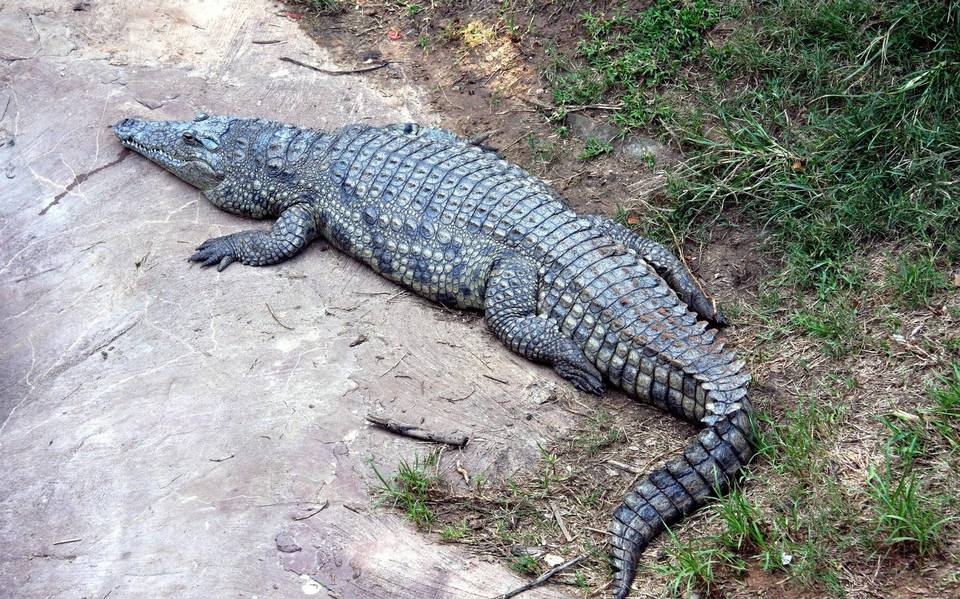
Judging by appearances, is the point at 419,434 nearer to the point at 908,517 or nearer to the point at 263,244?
the point at 263,244

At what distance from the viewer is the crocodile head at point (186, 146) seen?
6473 mm

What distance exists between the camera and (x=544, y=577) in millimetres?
3930

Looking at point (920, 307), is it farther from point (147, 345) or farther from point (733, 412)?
point (147, 345)

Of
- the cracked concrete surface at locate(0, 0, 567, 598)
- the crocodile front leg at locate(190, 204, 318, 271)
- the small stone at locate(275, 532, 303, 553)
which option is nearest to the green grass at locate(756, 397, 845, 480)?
the cracked concrete surface at locate(0, 0, 567, 598)

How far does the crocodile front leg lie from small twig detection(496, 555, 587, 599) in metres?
3.15

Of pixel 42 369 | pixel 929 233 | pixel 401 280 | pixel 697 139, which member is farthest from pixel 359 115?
pixel 929 233

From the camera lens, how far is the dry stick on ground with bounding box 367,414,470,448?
463 centimetres

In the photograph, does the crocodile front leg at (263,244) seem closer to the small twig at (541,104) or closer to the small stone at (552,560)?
the small twig at (541,104)

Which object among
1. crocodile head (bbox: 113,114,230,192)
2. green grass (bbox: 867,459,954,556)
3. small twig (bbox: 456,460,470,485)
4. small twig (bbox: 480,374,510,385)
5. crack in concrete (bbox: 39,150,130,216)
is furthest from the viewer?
crocodile head (bbox: 113,114,230,192)

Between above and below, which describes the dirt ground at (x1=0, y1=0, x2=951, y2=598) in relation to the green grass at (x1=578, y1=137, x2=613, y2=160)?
below

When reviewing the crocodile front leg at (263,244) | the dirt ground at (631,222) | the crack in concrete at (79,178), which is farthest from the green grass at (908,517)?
the crack in concrete at (79,178)

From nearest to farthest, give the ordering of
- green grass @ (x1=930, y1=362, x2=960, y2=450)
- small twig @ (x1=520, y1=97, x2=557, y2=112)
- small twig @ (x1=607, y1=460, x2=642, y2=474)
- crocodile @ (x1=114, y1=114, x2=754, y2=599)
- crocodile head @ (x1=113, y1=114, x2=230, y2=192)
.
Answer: green grass @ (x1=930, y1=362, x2=960, y2=450)
crocodile @ (x1=114, y1=114, x2=754, y2=599)
small twig @ (x1=607, y1=460, x2=642, y2=474)
crocodile head @ (x1=113, y1=114, x2=230, y2=192)
small twig @ (x1=520, y1=97, x2=557, y2=112)

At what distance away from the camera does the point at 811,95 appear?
19.6ft

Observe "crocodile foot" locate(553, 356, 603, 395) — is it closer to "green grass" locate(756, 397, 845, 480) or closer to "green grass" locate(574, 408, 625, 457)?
"green grass" locate(574, 408, 625, 457)
